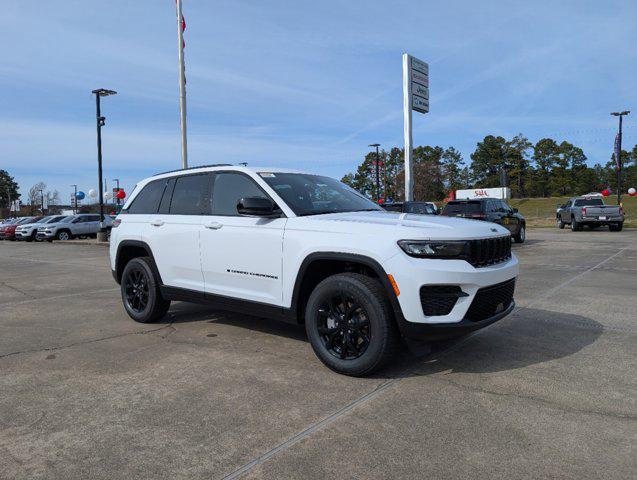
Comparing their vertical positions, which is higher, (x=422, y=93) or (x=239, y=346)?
(x=422, y=93)

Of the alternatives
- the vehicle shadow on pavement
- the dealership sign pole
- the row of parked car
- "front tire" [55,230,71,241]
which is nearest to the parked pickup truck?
the dealership sign pole

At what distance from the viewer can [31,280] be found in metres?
10.6

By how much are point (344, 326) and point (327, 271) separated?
22.7 inches

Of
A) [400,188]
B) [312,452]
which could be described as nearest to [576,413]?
[312,452]

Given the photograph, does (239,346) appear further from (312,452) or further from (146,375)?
(312,452)

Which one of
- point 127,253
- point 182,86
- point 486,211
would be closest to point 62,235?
point 182,86

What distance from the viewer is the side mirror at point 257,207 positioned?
4.39 m

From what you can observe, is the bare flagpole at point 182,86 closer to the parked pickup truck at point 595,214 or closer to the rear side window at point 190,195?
the rear side window at point 190,195

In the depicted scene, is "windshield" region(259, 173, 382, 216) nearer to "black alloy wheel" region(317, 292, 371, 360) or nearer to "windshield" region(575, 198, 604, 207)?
"black alloy wheel" region(317, 292, 371, 360)

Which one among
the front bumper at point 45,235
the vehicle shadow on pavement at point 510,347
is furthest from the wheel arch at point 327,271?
the front bumper at point 45,235

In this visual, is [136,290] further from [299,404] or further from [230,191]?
[299,404]

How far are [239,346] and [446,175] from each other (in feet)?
367

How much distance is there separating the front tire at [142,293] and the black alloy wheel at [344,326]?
2.51m

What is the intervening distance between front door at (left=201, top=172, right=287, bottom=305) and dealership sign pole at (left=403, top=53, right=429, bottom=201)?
18.3 m
